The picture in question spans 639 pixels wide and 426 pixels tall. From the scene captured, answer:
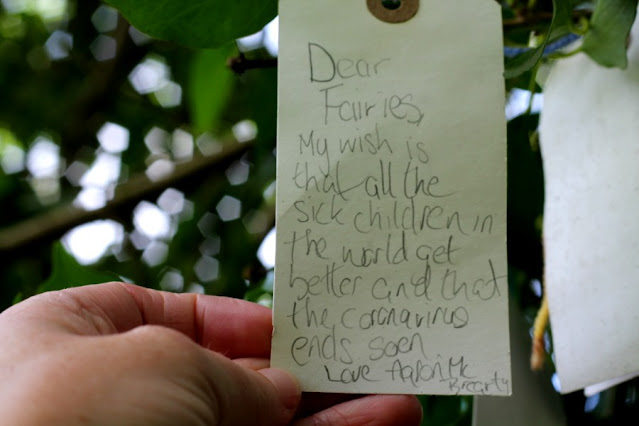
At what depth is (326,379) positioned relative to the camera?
386 mm

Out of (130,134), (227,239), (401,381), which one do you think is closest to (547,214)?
(401,381)

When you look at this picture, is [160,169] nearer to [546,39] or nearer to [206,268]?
[206,268]

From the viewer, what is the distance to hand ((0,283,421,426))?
28 cm

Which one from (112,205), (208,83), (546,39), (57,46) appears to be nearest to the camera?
(546,39)

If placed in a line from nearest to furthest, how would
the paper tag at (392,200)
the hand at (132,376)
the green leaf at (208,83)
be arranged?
the hand at (132,376), the paper tag at (392,200), the green leaf at (208,83)

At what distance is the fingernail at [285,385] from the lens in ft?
1.19

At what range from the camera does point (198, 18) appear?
1.45 feet

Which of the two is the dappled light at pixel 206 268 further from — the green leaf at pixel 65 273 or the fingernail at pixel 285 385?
the fingernail at pixel 285 385

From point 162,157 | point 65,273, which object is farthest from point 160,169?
point 65,273

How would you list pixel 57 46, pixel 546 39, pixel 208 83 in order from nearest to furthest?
pixel 546 39
pixel 208 83
pixel 57 46

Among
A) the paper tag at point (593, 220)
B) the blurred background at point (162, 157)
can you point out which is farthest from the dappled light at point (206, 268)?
the paper tag at point (593, 220)

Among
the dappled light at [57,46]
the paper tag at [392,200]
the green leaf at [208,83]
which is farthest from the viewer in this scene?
the dappled light at [57,46]

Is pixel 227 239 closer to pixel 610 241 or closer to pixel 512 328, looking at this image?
pixel 512 328

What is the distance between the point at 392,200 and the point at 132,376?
19 centimetres
